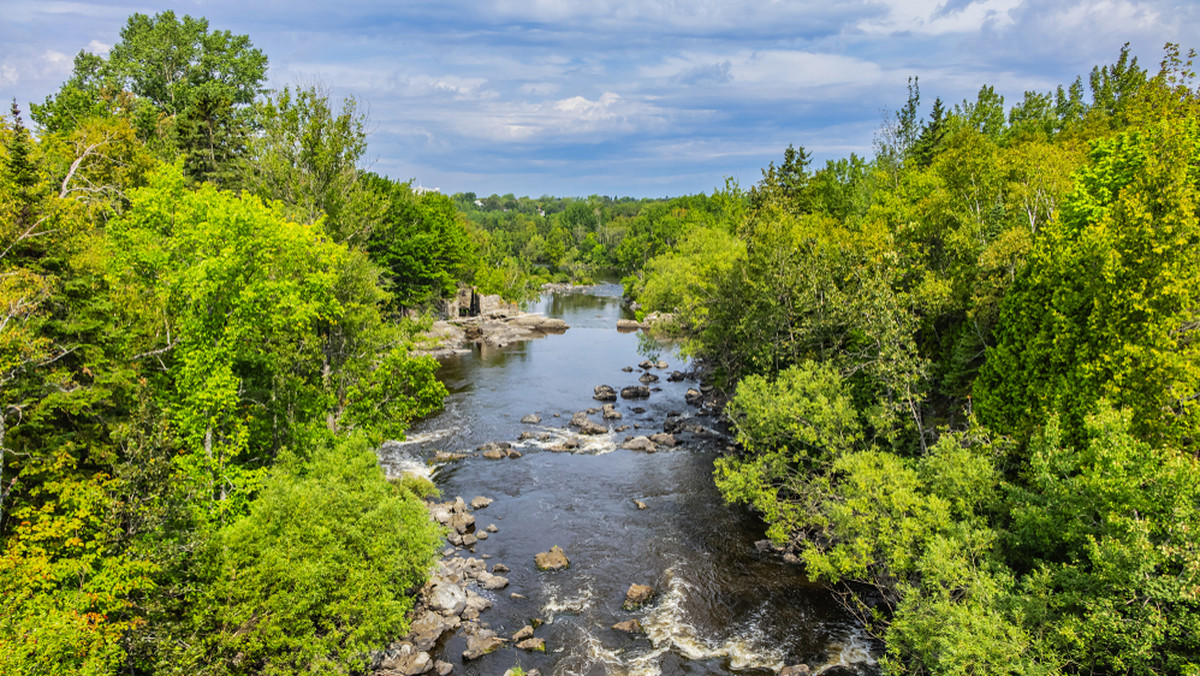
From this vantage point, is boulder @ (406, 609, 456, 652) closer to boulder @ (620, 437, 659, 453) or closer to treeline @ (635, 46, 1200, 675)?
treeline @ (635, 46, 1200, 675)

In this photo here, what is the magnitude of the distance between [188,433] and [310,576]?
672cm

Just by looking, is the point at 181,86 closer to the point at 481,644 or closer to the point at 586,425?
the point at 586,425

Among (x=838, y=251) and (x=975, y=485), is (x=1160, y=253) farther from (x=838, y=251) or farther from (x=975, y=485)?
(x=838, y=251)

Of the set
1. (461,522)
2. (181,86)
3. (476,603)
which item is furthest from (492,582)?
(181,86)

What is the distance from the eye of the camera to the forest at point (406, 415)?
13.6 m

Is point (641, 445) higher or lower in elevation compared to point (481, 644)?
higher

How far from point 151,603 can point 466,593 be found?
10.8 meters

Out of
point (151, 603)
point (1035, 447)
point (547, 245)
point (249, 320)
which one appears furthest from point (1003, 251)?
point (547, 245)

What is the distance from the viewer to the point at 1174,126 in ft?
52.6

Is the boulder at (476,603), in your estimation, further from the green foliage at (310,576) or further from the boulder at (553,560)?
the boulder at (553,560)

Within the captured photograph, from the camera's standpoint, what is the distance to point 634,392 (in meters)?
49.6

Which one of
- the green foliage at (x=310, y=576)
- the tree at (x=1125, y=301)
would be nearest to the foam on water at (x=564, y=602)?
the green foliage at (x=310, y=576)

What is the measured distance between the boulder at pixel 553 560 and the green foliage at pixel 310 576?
6.18 m

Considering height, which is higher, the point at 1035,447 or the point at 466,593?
the point at 1035,447
